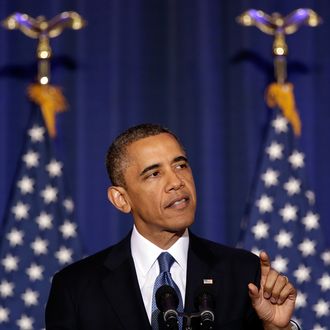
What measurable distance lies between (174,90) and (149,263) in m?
2.42

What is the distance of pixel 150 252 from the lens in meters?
2.66

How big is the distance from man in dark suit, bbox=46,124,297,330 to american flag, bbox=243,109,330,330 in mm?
1785

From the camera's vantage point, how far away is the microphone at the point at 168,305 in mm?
1917

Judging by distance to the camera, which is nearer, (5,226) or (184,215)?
(184,215)

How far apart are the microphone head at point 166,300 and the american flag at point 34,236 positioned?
245 centimetres

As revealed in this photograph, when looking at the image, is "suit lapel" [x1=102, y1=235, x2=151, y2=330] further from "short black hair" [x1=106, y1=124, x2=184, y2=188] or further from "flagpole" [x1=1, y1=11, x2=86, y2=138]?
"flagpole" [x1=1, y1=11, x2=86, y2=138]

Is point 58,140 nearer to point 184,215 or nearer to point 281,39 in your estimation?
point 281,39

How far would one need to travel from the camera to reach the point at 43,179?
14.8ft

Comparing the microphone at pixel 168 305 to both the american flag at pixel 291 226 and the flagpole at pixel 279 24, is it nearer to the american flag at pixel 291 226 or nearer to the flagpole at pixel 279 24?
the american flag at pixel 291 226

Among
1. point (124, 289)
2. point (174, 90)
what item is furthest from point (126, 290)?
point (174, 90)

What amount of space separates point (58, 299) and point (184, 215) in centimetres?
51

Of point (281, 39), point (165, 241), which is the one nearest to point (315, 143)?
point (281, 39)

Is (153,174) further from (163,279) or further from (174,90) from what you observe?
(174,90)

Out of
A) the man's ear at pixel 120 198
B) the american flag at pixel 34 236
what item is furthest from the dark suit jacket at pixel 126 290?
the american flag at pixel 34 236
